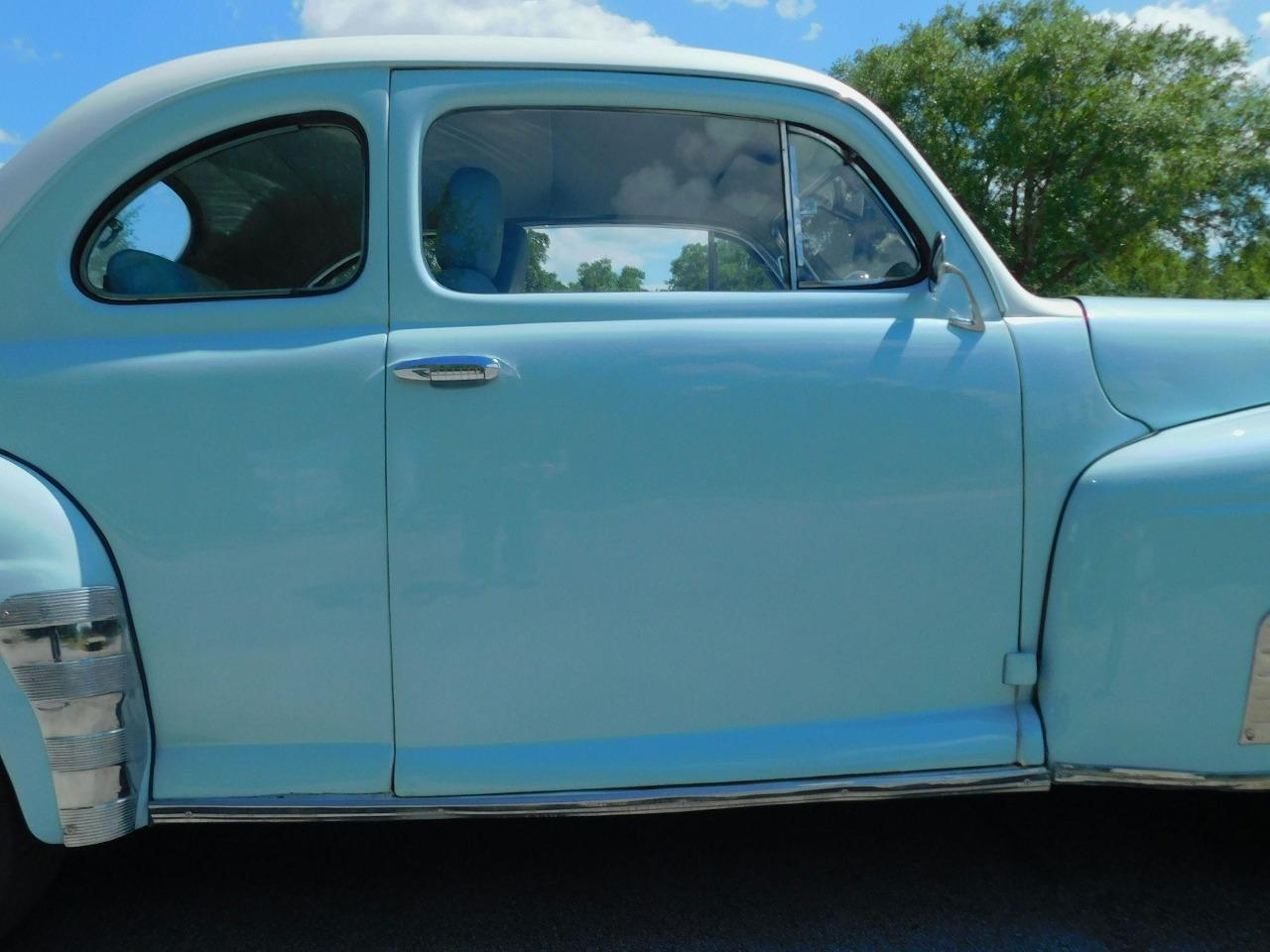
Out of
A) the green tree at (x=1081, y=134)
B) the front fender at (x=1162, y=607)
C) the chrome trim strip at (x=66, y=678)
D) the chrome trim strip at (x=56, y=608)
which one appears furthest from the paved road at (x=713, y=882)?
the green tree at (x=1081, y=134)

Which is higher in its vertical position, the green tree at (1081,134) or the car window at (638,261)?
the green tree at (1081,134)

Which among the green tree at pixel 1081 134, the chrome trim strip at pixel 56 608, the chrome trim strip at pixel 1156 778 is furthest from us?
the green tree at pixel 1081 134

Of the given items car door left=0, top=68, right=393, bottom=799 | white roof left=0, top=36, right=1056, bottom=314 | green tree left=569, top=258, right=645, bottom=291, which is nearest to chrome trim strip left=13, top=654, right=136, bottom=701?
car door left=0, top=68, right=393, bottom=799

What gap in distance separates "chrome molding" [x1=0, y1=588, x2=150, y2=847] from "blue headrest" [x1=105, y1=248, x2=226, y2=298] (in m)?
0.68

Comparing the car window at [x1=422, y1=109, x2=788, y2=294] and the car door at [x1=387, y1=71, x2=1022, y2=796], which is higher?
the car window at [x1=422, y1=109, x2=788, y2=294]

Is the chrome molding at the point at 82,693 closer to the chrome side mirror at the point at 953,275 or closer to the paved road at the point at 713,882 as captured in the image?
the paved road at the point at 713,882

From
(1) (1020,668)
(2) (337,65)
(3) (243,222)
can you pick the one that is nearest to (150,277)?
(3) (243,222)

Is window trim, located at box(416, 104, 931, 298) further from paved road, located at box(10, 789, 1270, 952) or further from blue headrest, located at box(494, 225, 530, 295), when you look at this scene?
paved road, located at box(10, 789, 1270, 952)

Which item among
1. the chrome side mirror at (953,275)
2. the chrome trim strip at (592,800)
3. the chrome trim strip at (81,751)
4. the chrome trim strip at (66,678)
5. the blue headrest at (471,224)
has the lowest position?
the chrome trim strip at (592,800)

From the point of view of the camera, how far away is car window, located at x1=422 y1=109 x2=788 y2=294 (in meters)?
2.34

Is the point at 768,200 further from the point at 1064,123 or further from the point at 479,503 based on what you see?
the point at 1064,123

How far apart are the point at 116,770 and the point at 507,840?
1083 millimetres

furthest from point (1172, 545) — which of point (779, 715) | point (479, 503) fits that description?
point (479, 503)

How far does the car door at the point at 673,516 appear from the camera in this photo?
6.95 feet
